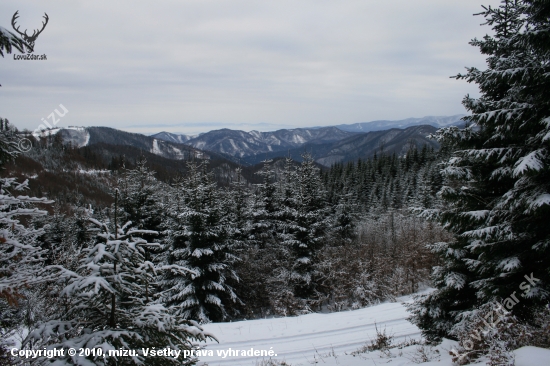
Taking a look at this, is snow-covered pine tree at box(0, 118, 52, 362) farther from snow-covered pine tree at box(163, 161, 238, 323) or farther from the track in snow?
snow-covered pine tree at box(163, 161, 238, 323)

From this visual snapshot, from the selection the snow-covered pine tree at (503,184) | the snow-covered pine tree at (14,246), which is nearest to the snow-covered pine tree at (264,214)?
the snow-covered pine tree at (503,184)

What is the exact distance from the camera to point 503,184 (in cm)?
733

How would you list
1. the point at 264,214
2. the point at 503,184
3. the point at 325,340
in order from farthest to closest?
1. the point at 264,214
2. the point at 325,340
3. the point at 503,184

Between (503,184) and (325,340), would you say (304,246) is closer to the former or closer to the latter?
(325,340)

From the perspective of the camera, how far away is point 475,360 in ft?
16.3

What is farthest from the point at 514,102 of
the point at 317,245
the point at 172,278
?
the point at 172,278

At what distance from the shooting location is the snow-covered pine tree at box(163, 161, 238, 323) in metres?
15.7

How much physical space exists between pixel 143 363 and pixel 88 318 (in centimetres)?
100

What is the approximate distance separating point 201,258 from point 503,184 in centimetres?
1443

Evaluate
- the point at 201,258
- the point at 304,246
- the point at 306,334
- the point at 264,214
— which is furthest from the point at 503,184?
the point at 264,214

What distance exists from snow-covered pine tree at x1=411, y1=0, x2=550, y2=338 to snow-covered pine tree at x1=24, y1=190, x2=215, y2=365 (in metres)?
6.52

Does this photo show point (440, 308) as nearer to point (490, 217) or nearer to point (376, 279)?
point (490, 217)

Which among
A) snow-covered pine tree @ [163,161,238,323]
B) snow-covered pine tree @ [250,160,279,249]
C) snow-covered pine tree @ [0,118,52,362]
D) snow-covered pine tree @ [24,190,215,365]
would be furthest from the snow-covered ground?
snow-covered pine tree @ [250,160,279,249]

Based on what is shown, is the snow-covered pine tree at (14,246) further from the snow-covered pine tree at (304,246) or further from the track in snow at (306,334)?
the snow-covered pine tree at (304,246)
